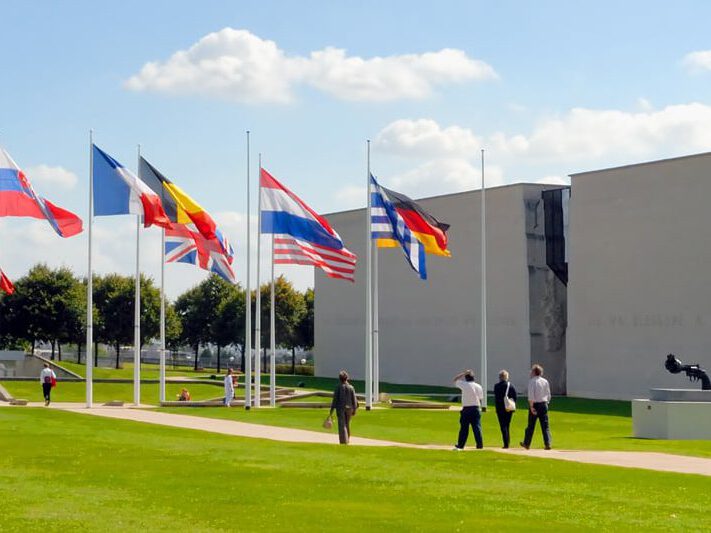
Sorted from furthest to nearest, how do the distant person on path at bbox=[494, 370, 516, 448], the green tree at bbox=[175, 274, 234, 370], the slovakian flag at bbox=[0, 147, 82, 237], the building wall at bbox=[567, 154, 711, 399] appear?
the green tree at bbox=[175, 274, 234, 370]
the building wall at bbox=[567, 154, 711, 399]
the slovakian flag at bbox=[0, 147, 82, 237]
the distant person on path at bbox=[494, 370, 516, 448]

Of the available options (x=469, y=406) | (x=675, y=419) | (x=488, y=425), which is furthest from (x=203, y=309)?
(x=469, y=406)

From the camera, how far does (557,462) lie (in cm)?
2516

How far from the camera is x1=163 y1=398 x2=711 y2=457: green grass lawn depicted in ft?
105

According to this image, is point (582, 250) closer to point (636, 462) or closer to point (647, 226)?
point (647, 226)

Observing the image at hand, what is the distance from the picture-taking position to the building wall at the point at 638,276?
187ft

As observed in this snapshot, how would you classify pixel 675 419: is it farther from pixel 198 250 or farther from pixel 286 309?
pixel 286 309

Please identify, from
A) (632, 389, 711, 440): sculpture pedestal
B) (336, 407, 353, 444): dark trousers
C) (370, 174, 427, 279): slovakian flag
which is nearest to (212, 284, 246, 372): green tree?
(370, 174, 427, 279): slovakian flag

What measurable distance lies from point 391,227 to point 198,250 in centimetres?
667

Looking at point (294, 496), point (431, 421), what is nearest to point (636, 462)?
point (294, 496)

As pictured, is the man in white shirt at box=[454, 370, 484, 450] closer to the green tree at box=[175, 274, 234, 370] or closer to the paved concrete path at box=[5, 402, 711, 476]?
the paved concrete path at box=[5, 402, 711, 476]

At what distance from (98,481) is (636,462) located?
436 inches

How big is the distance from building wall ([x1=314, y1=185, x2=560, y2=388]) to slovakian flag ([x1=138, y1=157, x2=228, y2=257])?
2788 cm

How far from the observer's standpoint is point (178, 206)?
42906 mm

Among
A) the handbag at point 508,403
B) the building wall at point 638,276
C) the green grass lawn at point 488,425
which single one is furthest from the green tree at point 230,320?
the handbag at point 508,403
